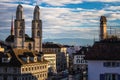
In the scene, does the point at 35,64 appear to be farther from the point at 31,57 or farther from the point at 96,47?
the point at 96,47

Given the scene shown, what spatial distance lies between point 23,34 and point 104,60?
396 ft

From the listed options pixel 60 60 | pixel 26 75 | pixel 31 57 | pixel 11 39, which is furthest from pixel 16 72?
pixel 60 60

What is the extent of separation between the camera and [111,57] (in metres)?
29.3

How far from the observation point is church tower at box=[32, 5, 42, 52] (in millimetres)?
155875

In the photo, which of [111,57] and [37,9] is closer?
[111,57]

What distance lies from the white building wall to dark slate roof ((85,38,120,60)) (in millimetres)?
496

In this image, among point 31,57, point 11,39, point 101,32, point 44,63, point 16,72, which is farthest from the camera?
point 11,39

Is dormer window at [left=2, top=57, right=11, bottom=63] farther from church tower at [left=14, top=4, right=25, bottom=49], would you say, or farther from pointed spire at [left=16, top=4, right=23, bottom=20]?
pointed spire at [left=16, top=4, right=23, bottom=20]

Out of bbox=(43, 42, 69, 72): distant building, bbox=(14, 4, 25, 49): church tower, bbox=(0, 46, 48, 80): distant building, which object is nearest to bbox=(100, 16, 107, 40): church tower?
bbox=(0, 46, 48, 80): distant building

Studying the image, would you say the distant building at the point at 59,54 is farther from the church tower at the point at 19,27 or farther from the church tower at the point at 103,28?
the church tower at the point at 103,28

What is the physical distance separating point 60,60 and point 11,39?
3275cm

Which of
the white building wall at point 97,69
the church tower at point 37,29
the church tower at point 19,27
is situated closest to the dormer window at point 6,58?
the white building wall at point 97,69

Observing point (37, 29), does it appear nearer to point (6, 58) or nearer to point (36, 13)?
point (36, 13)

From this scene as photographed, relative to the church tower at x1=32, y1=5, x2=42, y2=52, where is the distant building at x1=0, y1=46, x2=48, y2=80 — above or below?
below
